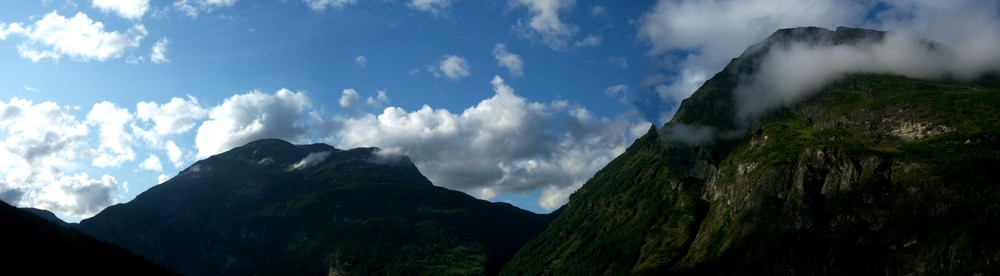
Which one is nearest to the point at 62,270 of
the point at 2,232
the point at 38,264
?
the point at 38,264

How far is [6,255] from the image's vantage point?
188 meters

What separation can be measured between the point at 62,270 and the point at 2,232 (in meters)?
21.6

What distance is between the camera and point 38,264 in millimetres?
192500

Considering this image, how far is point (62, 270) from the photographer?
652 ft

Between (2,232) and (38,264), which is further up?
(2,232)

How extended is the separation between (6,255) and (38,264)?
328 inches

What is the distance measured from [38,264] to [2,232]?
18714mm

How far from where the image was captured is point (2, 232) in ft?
652

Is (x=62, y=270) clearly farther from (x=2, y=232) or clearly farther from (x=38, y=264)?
(x=2, y=232)

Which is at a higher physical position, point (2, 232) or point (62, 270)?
point (2, 232)

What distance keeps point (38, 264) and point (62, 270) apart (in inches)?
299
